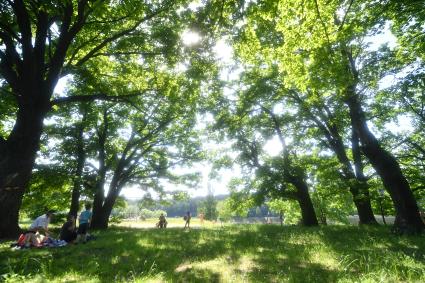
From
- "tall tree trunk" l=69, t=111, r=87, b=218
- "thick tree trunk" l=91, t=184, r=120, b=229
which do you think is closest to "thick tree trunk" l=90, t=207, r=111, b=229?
"thick tree trunk" l=91, t=184, r=120, b=229

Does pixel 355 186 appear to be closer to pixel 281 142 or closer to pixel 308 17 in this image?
pixel 281 142

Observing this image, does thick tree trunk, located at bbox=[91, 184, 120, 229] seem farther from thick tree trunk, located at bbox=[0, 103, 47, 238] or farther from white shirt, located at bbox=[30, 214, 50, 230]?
thick tree trunk, located at bbox=[0, 103, 47, 238]

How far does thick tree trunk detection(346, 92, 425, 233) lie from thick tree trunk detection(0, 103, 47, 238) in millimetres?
13451

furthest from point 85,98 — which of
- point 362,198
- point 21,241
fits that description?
point 362,198

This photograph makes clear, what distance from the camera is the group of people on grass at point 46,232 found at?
11250 mm

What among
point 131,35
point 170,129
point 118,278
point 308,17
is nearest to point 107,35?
point 131,35

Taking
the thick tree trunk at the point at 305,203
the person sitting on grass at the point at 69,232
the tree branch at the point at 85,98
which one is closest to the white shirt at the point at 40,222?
the person sitting on grass at the point at 69,232

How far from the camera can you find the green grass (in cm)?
618

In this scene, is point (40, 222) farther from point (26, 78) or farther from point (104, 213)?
point (104, 213)

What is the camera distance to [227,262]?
25.5 feet

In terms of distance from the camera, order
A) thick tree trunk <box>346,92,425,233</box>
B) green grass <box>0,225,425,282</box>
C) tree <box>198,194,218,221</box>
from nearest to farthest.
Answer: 1. green grass <box>0,225,425,282</box>
2. thick tree trunk <box>346,92,425,233</box>
3. tree <box>198,194,218,221</box>

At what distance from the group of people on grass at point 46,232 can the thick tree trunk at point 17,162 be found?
81 centimetres

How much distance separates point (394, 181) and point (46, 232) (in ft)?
47.9

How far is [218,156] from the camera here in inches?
996
